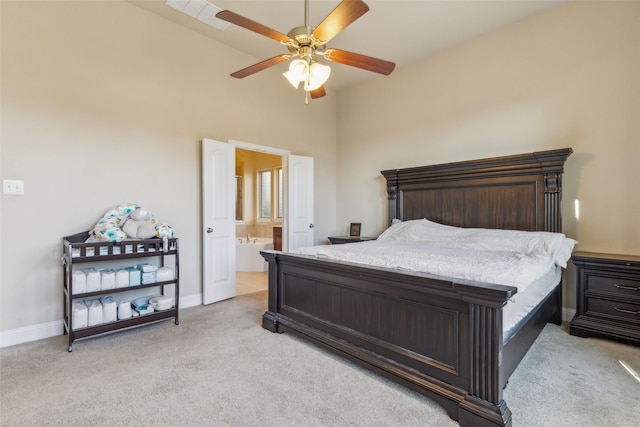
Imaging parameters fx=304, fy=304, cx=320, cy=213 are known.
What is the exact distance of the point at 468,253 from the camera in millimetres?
2631

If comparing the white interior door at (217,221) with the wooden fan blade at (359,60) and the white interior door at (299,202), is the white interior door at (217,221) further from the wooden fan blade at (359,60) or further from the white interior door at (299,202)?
the wooden fan blade at (359,60)

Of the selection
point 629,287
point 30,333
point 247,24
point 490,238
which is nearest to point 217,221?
point 30,333

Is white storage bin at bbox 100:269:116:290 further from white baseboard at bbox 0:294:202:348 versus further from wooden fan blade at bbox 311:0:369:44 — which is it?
wooden fan blade at bbox 311:0:369:44

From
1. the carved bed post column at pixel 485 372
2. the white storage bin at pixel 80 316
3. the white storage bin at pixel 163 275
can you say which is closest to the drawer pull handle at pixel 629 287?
the carved bed post column at pixel 485 372

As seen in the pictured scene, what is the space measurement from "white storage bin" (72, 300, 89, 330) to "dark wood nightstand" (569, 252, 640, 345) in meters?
4.15

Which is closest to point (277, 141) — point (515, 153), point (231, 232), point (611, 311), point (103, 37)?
point (231, 232)

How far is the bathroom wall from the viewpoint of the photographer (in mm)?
7109

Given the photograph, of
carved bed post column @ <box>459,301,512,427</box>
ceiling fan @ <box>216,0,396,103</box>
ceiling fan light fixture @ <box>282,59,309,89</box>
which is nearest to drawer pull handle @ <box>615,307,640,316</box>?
carved bed post column @ <box>459,301,512,427</box>

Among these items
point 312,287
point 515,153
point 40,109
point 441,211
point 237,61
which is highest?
point 237,61

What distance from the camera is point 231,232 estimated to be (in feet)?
12.9

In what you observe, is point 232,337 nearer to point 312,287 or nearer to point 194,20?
point 312,287

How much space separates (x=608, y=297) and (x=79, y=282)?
14.4 ft

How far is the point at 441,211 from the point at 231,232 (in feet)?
8.93

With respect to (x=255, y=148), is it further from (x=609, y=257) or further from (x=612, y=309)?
(x=612, y=309)
